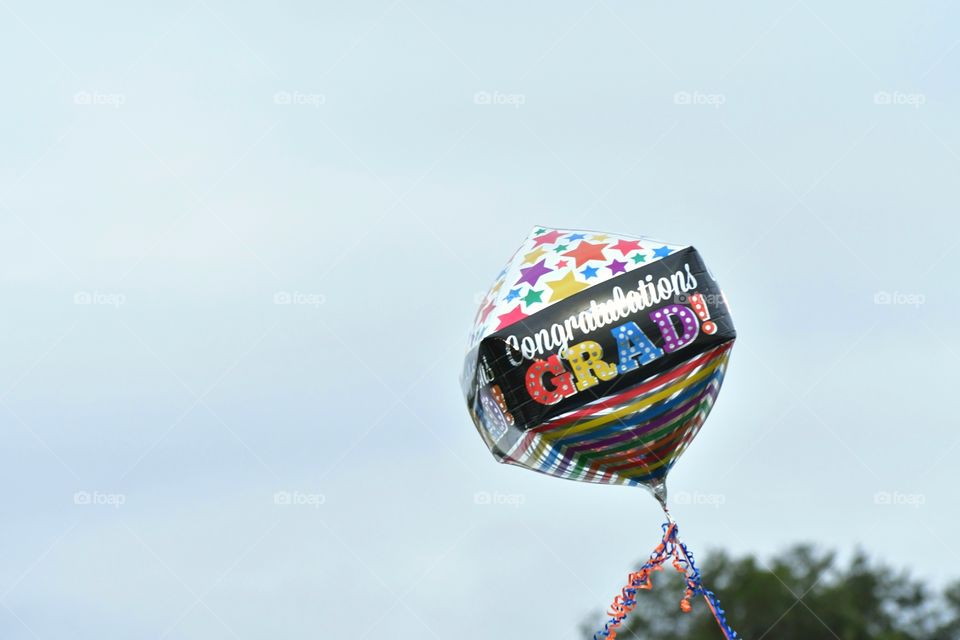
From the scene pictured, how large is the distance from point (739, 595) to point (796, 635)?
362 cm

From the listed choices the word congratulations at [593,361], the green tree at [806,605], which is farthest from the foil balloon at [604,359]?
the green tree at [806,605]

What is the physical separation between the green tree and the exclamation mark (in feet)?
93.6

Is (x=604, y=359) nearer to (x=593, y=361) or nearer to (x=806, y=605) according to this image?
(x=593, y=361)

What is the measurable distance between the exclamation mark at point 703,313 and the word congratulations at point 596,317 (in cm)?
45

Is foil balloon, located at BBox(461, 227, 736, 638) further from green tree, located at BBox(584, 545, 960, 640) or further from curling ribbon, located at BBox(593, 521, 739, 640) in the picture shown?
green tree, located at BBox(584, 545, 960, 640)

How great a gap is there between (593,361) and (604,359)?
0.18m

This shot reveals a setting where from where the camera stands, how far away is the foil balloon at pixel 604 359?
30.2 m

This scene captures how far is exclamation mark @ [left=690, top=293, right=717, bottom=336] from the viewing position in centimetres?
3069

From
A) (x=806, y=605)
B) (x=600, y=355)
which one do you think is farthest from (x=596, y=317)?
(x=806, y=605)

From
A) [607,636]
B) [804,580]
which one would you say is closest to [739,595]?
[804,580]

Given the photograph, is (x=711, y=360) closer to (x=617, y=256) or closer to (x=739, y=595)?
(x=617, y=256)

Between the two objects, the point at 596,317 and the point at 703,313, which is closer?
the point at 596,317

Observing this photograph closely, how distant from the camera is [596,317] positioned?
30.2 metres

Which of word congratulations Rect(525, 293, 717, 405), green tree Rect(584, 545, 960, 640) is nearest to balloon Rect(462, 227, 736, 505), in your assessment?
word congratulations Rect(525, 293, 717, 405)
